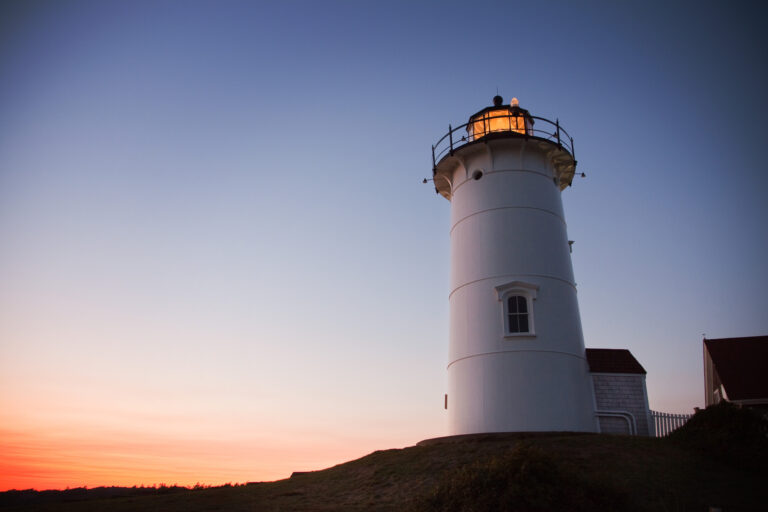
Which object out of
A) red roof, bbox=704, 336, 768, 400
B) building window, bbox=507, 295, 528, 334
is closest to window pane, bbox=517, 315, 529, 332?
building window, bbox=507, 295, 528, 334

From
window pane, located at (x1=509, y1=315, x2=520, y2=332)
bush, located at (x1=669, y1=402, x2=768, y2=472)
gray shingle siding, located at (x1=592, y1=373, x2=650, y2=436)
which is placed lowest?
bush, located at (x1=669, y1=402, x2=768, y2=472)

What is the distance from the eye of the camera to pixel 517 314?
18.1 meters

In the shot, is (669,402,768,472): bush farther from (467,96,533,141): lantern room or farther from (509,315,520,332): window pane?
(467,96,533,141): lantern room

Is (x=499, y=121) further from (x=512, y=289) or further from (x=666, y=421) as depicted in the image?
(x=666, y=421)

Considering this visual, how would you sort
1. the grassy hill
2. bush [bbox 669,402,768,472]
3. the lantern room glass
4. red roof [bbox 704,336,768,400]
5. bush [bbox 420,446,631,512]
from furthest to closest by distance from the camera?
the lantern room glass < red roof [bbox 704,336,768,400] < bush [bbox 669,402,768,472] < the grassy hill < bush [bbox 420,446,631,512]

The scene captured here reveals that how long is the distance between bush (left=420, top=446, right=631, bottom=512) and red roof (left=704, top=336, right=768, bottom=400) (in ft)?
41.3

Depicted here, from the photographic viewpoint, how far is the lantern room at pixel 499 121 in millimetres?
21094

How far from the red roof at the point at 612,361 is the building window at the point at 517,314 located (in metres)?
2.73

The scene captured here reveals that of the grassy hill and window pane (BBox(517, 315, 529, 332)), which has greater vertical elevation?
window pane (BBox(517, 315, 529, 332))

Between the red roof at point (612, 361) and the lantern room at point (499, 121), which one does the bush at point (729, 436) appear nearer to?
the red roof at point (612, 361)

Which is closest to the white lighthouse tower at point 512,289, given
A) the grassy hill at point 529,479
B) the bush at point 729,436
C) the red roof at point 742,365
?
the grassy hill at point 529,479

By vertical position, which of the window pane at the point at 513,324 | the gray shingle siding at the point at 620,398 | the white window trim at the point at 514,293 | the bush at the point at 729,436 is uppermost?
the white window trim at the point at 514,293

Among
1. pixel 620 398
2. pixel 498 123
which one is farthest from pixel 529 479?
pixel 498 123

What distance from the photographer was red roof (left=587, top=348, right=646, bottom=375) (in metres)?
18.8
